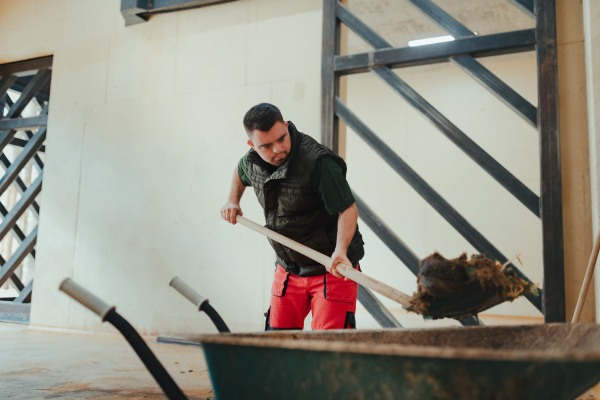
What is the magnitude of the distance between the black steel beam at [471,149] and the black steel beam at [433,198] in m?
0.33

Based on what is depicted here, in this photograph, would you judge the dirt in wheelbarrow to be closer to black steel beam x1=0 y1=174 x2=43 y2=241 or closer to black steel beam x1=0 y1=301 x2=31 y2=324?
black steel beam x1=0 y1=301 x2=31 y2=324

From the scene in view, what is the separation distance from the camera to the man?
7.00 feet

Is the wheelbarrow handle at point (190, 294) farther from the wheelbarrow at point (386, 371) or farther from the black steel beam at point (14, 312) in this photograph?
the black steel beam at point (14, 312)

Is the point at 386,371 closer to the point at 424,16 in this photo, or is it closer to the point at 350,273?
the point at 350,273

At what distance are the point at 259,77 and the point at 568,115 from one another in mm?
2195

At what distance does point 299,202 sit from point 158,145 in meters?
2.54

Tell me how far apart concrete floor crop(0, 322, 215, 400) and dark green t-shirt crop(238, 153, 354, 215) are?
3.54 ft

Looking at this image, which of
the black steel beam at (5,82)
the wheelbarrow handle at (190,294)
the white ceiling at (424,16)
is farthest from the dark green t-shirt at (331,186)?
the black steel beam at (5,82)

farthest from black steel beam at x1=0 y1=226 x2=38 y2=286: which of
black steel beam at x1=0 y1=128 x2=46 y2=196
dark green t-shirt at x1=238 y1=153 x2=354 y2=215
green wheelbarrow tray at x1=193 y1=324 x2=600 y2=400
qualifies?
green wheelbarrow tray at x1=193 y1=324 x2=600 y2=400

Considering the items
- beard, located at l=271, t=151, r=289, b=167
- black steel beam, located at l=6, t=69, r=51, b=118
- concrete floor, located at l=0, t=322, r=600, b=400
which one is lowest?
concrete floor, located at l=0, t=322, r=600, b=400

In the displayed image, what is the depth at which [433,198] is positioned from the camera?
3.45m

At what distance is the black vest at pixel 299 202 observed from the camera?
87.2 inches

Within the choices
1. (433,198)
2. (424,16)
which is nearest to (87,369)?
(433,198)

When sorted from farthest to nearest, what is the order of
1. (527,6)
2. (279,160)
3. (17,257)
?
(17,257) → (527,6) → (279,160)
